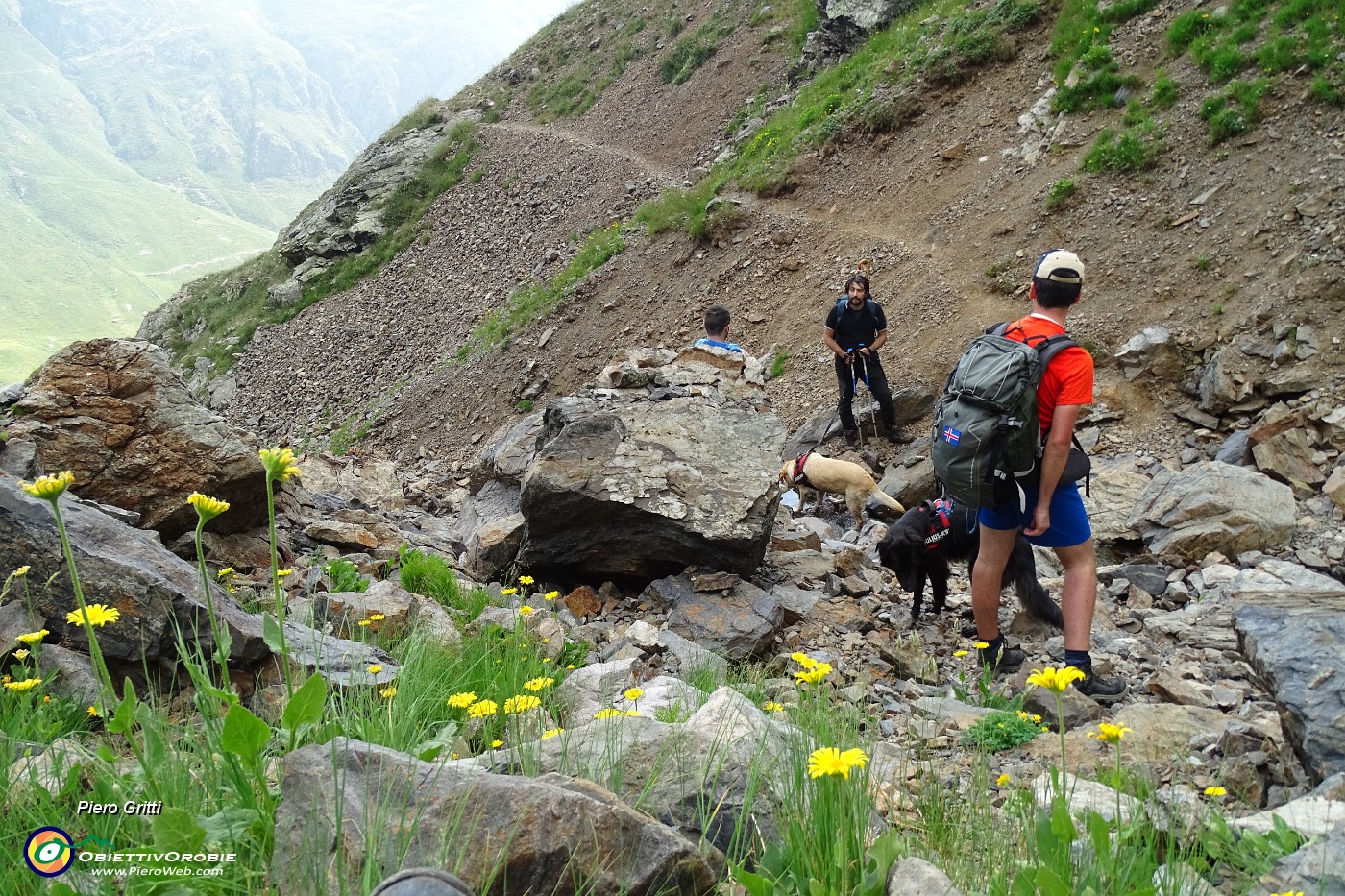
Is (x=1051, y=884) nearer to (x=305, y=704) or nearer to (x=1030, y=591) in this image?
(x=305, y=704)

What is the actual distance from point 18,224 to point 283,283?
15237 cm


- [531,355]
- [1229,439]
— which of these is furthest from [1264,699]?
[531,355]

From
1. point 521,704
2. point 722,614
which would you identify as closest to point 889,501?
point 722,614

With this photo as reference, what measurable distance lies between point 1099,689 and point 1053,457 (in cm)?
131

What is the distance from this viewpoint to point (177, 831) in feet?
5.10

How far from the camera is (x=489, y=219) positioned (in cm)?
2519

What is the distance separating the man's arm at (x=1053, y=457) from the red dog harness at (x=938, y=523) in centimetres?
142

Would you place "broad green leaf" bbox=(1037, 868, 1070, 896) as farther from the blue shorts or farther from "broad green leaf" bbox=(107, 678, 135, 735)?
the blue shorts

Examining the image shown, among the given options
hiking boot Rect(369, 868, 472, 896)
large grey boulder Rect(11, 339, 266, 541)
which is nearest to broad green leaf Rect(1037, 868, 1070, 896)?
hiking boot Rect(369, 868, 472, 896)

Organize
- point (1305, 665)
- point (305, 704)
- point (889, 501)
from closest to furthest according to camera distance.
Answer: point (305, 704) → point (1305, 665) → point (889, 501)

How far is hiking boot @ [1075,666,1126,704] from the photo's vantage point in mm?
4363

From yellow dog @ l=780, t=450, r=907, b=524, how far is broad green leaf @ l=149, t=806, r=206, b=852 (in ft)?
26.4

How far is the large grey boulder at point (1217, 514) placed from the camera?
6.44 meters

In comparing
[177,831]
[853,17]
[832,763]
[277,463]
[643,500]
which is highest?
[853,17]
